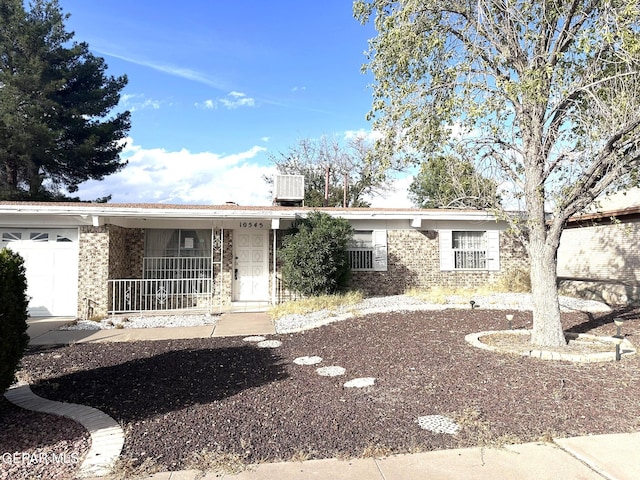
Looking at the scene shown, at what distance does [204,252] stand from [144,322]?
10.4ft

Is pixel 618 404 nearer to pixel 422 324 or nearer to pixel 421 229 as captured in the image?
pixel 422 324

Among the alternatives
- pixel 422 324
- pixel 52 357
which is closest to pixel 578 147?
pixel 422 324

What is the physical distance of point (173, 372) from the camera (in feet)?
18.2

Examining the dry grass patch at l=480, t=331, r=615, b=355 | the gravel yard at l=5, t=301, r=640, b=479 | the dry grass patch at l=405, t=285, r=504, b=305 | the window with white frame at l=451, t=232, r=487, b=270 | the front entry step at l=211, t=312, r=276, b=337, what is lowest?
the gravel yard at l=5, t=301, r=640, b=479

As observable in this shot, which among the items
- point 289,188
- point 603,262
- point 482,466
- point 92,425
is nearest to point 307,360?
point 92,425

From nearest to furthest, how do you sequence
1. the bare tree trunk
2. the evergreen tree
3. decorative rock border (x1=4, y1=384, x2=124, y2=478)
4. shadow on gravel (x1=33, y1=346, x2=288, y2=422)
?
decorative rock border (x1=4, y1=384, x2=124, y2=478) → shadow on gravel (x1=33, y1=346, x2=288, y2=422) → the bare tree trunk → the evergreen tree

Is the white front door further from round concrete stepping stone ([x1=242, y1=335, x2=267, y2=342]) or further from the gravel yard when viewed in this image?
the gravel yard

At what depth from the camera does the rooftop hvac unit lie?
13008 millimetres

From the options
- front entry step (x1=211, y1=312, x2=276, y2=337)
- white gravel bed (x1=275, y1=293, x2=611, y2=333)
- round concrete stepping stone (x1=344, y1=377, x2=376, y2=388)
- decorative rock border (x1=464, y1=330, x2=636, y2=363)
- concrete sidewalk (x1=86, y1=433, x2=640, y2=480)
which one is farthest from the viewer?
white gravel bed (x1=275, y1=293, x2=611, y2=333)

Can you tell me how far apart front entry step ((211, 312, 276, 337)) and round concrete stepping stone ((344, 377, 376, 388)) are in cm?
327

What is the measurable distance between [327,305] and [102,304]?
5.59m

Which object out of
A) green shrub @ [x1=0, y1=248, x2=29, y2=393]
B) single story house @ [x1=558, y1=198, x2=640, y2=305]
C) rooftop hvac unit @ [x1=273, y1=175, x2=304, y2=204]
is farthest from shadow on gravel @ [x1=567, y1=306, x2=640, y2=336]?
green shrub @ [x1=0, y1=248, x2=29, y2=393]

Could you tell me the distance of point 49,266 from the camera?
1030cm

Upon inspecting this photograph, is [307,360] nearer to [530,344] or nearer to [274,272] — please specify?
[530,344]
